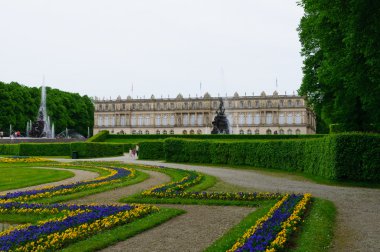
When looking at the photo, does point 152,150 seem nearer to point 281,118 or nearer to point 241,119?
point 281,118

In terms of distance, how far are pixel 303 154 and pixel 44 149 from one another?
975 inches

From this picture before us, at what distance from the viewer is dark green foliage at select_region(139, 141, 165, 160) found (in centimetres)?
3080

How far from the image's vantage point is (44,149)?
119ft

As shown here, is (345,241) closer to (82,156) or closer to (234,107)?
(82,156)

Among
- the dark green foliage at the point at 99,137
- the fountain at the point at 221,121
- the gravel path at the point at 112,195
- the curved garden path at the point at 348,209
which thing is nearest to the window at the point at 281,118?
the dark green foliage at the point at 99,137

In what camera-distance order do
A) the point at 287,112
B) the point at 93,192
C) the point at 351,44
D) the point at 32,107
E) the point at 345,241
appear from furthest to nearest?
the point at 287,112
the point at 32,107
the point at 351,44
the point at 93,192
the point at 345,241

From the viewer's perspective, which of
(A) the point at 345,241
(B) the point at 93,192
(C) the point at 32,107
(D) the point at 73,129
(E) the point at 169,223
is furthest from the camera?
(D) the point at 73,129

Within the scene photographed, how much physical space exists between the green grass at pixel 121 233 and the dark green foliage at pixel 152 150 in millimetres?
21943

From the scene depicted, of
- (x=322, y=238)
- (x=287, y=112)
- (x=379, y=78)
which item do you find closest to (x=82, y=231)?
(x=322, y=238)

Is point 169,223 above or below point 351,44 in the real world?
below

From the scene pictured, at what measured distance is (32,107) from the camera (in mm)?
70375

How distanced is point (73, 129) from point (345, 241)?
8643 centimetres

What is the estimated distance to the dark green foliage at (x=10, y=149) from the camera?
36.8 m

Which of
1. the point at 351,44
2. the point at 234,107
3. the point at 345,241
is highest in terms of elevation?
the point at 234,107
